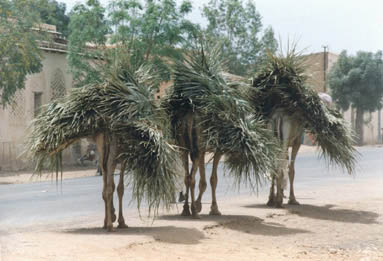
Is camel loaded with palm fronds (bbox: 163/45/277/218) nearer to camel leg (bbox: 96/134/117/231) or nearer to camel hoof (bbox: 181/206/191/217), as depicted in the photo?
camel hoof (bbox: 181/206/191/217)

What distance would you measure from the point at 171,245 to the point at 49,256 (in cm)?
198

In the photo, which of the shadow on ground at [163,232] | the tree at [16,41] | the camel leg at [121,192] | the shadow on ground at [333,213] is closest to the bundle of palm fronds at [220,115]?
the shadow on ground at [163,232]

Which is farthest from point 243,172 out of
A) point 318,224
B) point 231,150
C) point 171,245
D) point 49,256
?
→ point 49,256

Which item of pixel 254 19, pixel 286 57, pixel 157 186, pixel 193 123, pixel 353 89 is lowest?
pixel 157 186

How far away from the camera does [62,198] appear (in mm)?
16031

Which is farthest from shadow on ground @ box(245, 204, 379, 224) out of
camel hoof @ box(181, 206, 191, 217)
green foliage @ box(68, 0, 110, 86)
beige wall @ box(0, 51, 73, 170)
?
green foliage @ box(68, 0, 110, 86)

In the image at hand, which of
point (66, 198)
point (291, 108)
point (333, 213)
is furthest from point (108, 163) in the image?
point (66, 198)

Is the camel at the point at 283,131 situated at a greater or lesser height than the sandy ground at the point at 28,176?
greater

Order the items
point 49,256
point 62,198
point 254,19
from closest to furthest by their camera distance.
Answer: point 49,256 → point 62,198 → point 254,19

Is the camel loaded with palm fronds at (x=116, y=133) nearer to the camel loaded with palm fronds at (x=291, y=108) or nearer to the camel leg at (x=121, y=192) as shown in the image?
the camel leg at (x=121, y=192)

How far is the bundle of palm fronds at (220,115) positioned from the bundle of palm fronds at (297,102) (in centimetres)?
195

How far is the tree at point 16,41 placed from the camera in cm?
2341

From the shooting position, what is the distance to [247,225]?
11438 millimetres

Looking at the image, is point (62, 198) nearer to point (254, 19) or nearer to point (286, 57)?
point (286, 57)
